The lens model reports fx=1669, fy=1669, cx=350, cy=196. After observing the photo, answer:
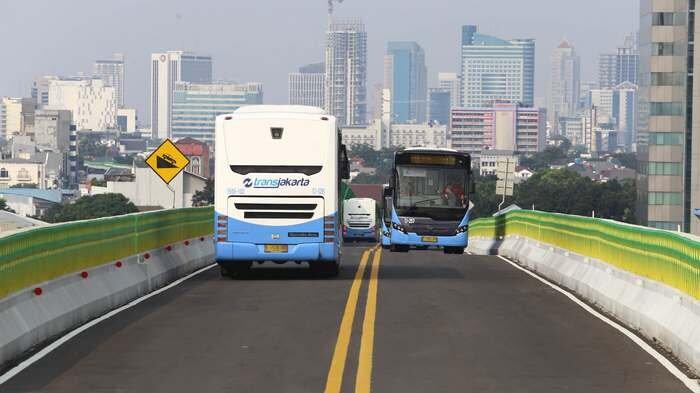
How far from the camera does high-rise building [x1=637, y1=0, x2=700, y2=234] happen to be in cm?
16288

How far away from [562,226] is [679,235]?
13019mm

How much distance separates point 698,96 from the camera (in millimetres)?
162750

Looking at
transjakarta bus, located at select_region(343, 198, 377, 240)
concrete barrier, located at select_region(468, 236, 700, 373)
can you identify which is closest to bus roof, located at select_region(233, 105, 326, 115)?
concrete barrier, located at select_region(468, 236, 700, 373)

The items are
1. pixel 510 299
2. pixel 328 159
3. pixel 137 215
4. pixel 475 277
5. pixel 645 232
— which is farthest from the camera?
pixel 475 277

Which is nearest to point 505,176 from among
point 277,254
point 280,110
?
point 280,110

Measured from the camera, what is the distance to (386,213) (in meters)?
54.7

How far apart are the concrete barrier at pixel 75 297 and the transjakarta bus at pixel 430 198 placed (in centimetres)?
1750

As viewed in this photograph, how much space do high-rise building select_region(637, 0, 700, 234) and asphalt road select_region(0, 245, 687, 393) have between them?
13882 centimetres

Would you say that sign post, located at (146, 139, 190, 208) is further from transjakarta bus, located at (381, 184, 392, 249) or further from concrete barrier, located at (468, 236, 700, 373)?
concrete barrier, located at (468, 236, 700, 373)

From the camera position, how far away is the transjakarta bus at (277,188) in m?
29.5

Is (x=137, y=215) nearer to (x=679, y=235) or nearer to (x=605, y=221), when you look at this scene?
(x=605, y=221)

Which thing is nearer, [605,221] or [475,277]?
[605,221]

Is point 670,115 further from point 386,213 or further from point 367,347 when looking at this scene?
point 367,347

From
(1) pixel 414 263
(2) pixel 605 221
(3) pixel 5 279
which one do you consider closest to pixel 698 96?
(1) pixel 414 263
